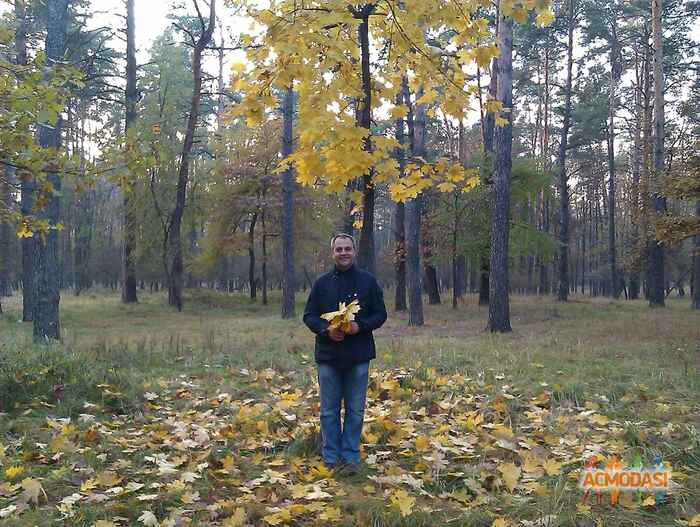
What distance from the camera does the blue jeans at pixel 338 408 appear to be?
4.53 m

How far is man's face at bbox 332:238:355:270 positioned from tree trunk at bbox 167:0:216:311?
57.4ft

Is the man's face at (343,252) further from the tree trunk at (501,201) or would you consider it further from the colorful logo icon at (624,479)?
the tree trunk at (501,201)

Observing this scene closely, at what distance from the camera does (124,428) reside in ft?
17.9

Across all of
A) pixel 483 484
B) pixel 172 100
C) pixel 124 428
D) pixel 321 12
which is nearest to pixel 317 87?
pixel 321 12

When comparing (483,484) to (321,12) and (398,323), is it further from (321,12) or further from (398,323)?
(398,323)

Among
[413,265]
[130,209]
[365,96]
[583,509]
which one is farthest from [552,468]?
[130,209]

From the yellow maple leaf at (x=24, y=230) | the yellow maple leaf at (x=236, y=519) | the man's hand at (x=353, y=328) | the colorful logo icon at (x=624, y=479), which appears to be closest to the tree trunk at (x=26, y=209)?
the yellow maple leaf at (x=24, y=230)

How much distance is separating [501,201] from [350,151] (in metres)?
9.70

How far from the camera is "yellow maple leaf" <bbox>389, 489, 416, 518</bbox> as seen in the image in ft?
11.1

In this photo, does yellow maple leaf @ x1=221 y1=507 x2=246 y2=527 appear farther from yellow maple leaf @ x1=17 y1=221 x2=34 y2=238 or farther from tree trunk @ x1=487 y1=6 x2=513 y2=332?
tree trunk @ x1=487 y1=6 x2=513 y2=332

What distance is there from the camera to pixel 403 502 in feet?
11.2

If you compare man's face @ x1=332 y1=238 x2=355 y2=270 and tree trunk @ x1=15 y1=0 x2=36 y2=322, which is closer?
man's face @ x1=332 y1=238 x2=355 y2=270

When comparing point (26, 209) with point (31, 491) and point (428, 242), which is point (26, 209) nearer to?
point (31, 491)

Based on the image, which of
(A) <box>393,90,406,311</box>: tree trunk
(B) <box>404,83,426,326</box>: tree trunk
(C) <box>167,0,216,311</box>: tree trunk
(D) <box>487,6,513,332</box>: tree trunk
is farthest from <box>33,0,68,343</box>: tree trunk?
(A) <box>393,90,406,311</box>: tree trunk
